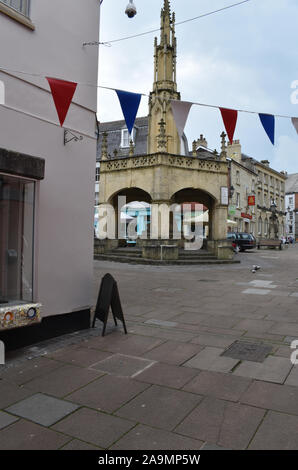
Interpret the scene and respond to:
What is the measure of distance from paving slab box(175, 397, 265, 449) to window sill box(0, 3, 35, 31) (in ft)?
17.6

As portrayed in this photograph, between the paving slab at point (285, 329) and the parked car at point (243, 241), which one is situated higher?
the parked car at point (243, 241)

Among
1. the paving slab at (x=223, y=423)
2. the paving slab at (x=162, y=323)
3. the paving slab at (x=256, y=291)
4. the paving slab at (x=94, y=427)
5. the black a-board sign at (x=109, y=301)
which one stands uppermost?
the black a-board sign at (x=109, y=301)

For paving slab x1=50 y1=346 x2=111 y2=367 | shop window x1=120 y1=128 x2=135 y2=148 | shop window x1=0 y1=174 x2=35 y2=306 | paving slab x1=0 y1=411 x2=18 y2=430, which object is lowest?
paving slab x1=0 y1=411 x2=18 y2=430

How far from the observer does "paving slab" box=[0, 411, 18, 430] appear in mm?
3041

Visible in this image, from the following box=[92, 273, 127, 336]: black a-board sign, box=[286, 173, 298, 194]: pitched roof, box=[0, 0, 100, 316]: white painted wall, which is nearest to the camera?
box=[0, 0, 100, 316]: white painted wall

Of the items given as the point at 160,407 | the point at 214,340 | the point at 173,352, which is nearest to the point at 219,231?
the point at 214,340

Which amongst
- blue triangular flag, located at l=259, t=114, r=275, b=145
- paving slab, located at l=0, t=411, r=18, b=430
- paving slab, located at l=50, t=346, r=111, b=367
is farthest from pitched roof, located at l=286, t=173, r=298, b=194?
paving slab, located at l=0, t=411, r=18, b=430

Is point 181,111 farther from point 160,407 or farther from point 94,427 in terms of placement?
point 94,427

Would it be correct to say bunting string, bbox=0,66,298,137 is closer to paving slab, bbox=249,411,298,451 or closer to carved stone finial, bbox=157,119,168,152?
paving slab, bbox=249,411,298,451

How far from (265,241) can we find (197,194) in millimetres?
17945

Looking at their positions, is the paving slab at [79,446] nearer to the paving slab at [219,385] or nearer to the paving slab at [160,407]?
the paving slab at [160,407]

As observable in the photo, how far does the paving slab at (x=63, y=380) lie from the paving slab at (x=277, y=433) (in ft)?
6.06

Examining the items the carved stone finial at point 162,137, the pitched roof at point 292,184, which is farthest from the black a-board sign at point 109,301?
the pitched roof at point 292,184

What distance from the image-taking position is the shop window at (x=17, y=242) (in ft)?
17.6
